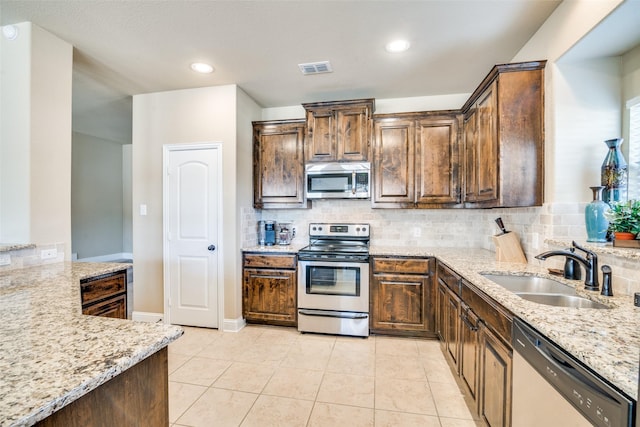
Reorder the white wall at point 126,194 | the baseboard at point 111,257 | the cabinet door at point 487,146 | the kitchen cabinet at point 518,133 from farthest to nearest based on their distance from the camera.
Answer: the white wall at point 126,194, the baseboard at point 111,257, the cabinet door at point 487,146, the kitchen cabinet at point 518,133

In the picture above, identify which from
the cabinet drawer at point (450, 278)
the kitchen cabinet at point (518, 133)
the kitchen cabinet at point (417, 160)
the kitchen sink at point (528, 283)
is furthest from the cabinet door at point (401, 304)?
Result: the kitchen cabinet at point (518, 133)

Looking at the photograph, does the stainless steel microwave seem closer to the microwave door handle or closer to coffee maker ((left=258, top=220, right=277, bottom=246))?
the microwave door handle

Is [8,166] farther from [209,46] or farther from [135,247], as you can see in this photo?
[209,46]

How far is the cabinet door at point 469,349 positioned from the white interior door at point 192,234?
2464 millimetres

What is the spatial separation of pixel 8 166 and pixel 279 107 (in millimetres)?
2709

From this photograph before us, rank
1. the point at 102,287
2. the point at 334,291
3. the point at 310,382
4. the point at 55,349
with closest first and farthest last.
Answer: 1. the point at 55,349
2. the point at 102,287
3. the point at 310,382
4. the point at 334,291

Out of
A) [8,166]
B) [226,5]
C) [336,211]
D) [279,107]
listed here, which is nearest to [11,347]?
[8,166]

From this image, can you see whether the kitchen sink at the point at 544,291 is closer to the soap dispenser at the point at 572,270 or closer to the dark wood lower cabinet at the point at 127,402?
the soap dispenser at the point at 572,270

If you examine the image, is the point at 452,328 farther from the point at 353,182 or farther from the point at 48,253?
the point at 48,253

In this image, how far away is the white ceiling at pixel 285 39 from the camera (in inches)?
76.7

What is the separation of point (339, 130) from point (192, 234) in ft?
6.76

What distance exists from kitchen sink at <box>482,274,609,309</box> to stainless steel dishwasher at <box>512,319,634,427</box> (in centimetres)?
56

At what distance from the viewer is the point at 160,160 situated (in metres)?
3.33

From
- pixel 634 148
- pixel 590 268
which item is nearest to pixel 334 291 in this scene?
pixel 590 268
